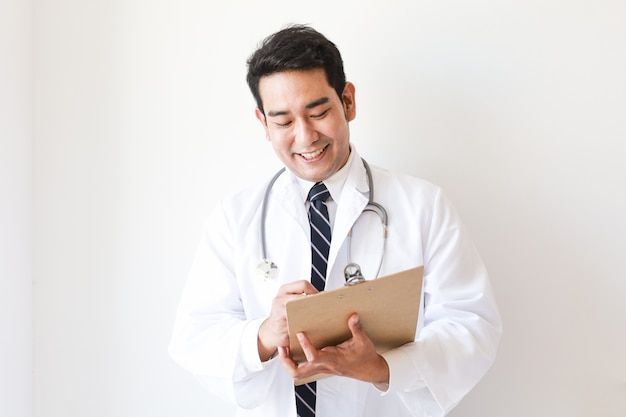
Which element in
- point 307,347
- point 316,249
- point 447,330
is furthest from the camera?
point 316,249

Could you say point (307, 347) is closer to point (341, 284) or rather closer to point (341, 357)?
point (341, 357)

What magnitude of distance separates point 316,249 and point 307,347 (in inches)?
14.0

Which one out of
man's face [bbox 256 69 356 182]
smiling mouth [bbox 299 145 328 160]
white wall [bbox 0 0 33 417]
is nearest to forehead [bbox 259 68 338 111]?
man's face [bbox 256 69 356 182]

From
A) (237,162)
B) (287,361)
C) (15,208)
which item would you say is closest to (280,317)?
(287,361)

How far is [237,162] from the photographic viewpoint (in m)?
2.01

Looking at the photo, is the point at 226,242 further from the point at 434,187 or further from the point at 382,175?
the point at 434,187

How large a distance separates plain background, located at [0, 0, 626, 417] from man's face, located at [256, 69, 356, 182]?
1.26 ft

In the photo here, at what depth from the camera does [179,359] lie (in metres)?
1.62

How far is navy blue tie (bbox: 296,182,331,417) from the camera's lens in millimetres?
1575

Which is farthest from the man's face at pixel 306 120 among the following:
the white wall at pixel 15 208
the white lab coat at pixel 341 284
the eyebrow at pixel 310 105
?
the white wall at pixel 15 208

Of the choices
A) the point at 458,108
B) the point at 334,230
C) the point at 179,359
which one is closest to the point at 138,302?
the point at 179,359

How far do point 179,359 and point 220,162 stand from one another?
25.3 inches

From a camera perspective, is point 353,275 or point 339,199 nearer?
point 353,275

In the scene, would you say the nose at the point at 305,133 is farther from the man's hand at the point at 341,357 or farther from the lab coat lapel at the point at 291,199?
the man's hand at the point at 341,357
